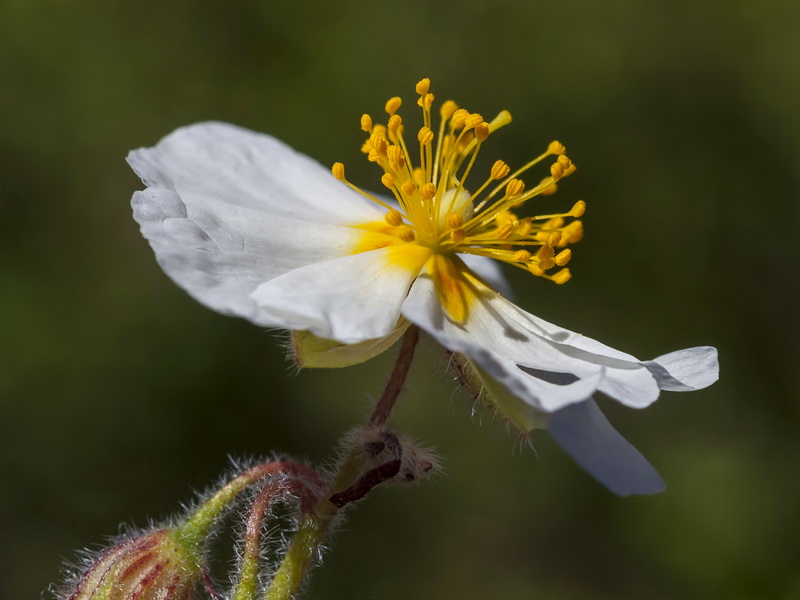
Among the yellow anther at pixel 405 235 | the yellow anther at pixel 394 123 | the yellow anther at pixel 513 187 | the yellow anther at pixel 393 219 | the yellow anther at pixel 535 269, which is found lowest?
the yellow anther at pixel 535 269

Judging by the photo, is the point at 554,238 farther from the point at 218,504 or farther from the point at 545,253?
the point at 218,504

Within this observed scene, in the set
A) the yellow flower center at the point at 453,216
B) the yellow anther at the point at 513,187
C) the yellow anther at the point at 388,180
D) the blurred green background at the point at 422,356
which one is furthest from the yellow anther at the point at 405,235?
the blurred green background at the point at 422,356

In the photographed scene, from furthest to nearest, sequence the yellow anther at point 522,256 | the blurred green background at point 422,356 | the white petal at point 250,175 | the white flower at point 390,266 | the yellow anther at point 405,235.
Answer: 1. the blurred green background at point 422,356
2. the white petal at point 250,175
3. the yellow anther at point 405,235
4. the yellow anther at point 522,256
5. the white flower at point 390,266

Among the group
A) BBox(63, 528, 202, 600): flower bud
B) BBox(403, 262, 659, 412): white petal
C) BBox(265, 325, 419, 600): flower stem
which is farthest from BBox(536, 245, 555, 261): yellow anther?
BBox(63, 528, 202, 600): flower bud

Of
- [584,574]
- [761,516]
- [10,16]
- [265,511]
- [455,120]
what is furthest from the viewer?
[10,16]

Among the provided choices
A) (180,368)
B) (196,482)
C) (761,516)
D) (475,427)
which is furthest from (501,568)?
(180,368)

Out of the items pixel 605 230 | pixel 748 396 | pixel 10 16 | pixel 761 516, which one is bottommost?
pixel 761 516

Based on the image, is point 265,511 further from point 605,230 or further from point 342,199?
point 605,230

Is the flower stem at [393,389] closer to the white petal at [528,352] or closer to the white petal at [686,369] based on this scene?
the white petal at [528,352]
